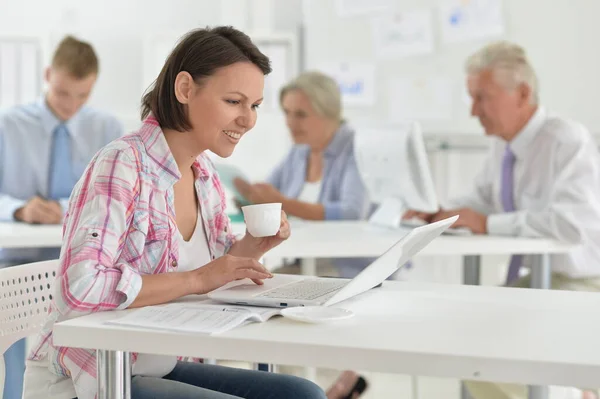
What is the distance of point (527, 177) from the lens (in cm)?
301

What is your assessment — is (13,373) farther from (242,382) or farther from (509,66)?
(509,66)

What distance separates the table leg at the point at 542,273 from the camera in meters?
2.70

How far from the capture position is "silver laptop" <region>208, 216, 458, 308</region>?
1.36 metres

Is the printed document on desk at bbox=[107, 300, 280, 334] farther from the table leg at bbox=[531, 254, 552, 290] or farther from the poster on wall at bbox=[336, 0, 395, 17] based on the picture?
the poster on wall at bbox=[336, 0, 395, 17]

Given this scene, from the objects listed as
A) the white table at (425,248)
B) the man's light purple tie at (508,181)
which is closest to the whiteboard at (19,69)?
the white table at (425,248)

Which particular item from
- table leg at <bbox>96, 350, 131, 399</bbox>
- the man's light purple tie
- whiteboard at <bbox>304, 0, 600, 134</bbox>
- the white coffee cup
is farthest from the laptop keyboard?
whiteboard at <bbox>304, 0, 600, 134</bbox>

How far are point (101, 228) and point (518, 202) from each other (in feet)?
6.68

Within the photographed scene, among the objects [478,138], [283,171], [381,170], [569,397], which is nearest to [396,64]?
[478,138]

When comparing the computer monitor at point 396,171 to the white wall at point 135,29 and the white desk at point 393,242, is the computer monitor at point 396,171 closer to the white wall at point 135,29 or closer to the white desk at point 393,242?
the white desk at point 393,242

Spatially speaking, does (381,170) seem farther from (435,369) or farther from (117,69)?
(117,69)

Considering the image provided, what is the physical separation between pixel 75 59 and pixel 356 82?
1.81 metres

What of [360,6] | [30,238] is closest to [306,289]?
[30,238]

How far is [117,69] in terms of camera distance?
4902mm

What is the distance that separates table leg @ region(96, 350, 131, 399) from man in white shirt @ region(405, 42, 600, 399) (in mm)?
1504
